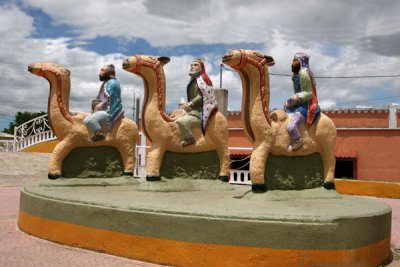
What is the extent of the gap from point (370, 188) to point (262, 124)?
863 cm

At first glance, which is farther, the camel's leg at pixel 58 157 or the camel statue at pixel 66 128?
the camel statue at pixel 66 128

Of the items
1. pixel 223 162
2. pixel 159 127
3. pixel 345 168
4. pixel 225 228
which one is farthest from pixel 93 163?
pixel 345 168

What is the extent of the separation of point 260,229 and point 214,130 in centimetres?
355

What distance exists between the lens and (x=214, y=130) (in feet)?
26.6

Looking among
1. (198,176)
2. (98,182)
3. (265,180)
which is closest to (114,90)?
(98,182)

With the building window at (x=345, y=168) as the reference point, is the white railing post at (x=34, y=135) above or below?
above

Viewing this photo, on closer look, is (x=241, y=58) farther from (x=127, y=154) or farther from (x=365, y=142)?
(x=365, y=142)

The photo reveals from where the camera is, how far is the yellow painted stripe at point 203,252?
4742 millimetres

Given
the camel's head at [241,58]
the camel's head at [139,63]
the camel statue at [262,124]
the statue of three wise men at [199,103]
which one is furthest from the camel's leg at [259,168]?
the camel's head at [139,63]

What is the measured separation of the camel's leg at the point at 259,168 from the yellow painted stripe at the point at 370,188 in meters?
8.47

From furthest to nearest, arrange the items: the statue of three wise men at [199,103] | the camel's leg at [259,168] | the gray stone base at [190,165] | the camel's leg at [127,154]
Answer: the camel's leg at [127,154]
the gray stone base at [190,165]
the statue of three wise men at [199,103]
the camel's leg at [259,168]

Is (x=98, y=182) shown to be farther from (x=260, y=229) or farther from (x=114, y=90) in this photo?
(x=260, y=229)

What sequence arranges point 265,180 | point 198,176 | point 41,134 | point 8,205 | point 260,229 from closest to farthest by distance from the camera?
point 260,229 < point 265,180 < point 198,176 < point 8,205 < point 41,134

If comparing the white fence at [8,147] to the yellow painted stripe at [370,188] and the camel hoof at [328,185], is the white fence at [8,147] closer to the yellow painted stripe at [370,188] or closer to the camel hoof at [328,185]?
the yellow painted stripe at [370,188]
